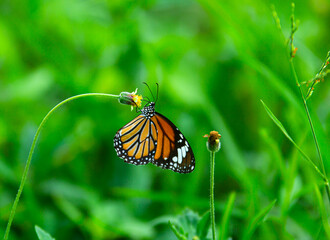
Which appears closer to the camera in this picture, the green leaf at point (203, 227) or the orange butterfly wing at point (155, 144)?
the green leaf at point (203, 227)

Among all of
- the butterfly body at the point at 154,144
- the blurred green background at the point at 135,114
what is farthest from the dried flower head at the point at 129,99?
the blurred green background at the point at 135,114

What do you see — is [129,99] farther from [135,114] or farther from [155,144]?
[135,114]

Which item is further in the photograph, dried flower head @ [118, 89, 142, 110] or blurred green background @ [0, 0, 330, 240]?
blurred green background @ [0, 0, 330, 240]

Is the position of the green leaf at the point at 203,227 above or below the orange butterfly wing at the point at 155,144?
below

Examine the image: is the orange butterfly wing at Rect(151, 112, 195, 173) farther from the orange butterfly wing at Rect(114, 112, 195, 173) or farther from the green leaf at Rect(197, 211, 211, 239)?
A: the green leaf at Rect(197, 211, 211, 239)

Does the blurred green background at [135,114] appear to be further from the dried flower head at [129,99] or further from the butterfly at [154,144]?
the dried flower head at [129,99]

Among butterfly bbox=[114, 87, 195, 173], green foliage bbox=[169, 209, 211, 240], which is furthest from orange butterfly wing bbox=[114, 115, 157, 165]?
green foliage bbox=[169, 209, 211, 240]

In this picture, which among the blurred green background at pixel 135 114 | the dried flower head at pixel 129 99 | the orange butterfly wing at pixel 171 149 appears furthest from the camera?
the blurred green background at pixel 135 114

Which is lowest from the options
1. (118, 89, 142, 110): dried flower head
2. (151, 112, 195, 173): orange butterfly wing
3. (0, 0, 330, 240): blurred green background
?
(118, 89, 142, 110): dried flower head
